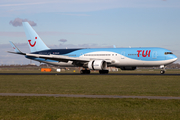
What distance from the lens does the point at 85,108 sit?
14.7 meters

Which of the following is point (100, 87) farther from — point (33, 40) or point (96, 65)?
point (33, 40)

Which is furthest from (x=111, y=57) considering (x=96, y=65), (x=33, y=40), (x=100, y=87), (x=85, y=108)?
(x=85, y=108)

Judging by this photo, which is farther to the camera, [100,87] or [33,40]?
[33,40]

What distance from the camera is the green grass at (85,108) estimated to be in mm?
12391

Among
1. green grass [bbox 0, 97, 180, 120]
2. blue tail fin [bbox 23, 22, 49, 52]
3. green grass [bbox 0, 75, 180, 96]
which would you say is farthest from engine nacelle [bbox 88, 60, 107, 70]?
green grass [bbox 0, 97, 180, 120]

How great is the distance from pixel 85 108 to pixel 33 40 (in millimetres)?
50523

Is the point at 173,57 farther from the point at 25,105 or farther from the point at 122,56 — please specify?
the point at 25,105

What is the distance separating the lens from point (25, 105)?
621 inches

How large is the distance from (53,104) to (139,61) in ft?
120

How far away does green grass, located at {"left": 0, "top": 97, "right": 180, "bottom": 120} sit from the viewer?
40.7 feet

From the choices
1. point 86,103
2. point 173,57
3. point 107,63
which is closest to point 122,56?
point 107,63

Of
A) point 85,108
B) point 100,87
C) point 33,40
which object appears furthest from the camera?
point 33,40

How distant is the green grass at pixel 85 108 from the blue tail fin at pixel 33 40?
4540 cm

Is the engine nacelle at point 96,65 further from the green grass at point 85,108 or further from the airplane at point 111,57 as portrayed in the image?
the green grass at point 85,108
